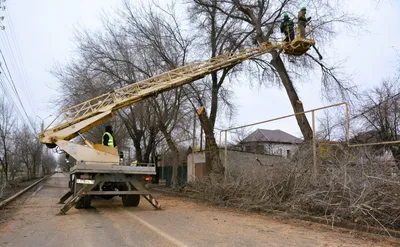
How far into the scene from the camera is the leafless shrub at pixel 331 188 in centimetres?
732

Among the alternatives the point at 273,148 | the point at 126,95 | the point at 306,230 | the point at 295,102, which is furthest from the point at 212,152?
the point at 306,230

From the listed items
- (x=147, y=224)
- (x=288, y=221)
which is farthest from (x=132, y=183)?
(x=288, y=221)

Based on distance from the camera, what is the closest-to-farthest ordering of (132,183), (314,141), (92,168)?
1. (314,141)
2. (92,168)
3. (132,183)

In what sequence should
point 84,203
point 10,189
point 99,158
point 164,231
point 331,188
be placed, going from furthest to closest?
point 10,189 → point 84,203 → point 99,158 → point 331,188 → point 164,231

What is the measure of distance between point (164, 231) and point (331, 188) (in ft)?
13.4

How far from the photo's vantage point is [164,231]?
7492 millimetres

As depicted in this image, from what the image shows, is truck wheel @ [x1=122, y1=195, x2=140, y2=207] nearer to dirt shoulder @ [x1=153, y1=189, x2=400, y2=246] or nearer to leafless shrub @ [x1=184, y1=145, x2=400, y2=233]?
dirt shoulder @ [x1=153, y1=189, x2=400, y2=246]

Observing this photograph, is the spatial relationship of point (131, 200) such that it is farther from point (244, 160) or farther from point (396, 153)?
point (396, 153)

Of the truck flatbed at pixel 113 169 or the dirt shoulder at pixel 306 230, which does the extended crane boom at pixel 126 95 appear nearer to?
the truck flatbed at pixel 113 169

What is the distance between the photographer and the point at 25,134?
43.1 m

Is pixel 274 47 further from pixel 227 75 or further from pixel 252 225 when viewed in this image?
pixel 252 225

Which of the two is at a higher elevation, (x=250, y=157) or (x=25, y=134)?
(x=25, y=134)

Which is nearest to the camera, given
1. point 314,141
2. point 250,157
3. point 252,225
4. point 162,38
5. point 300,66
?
point 252,225

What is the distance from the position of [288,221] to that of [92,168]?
580 cm
